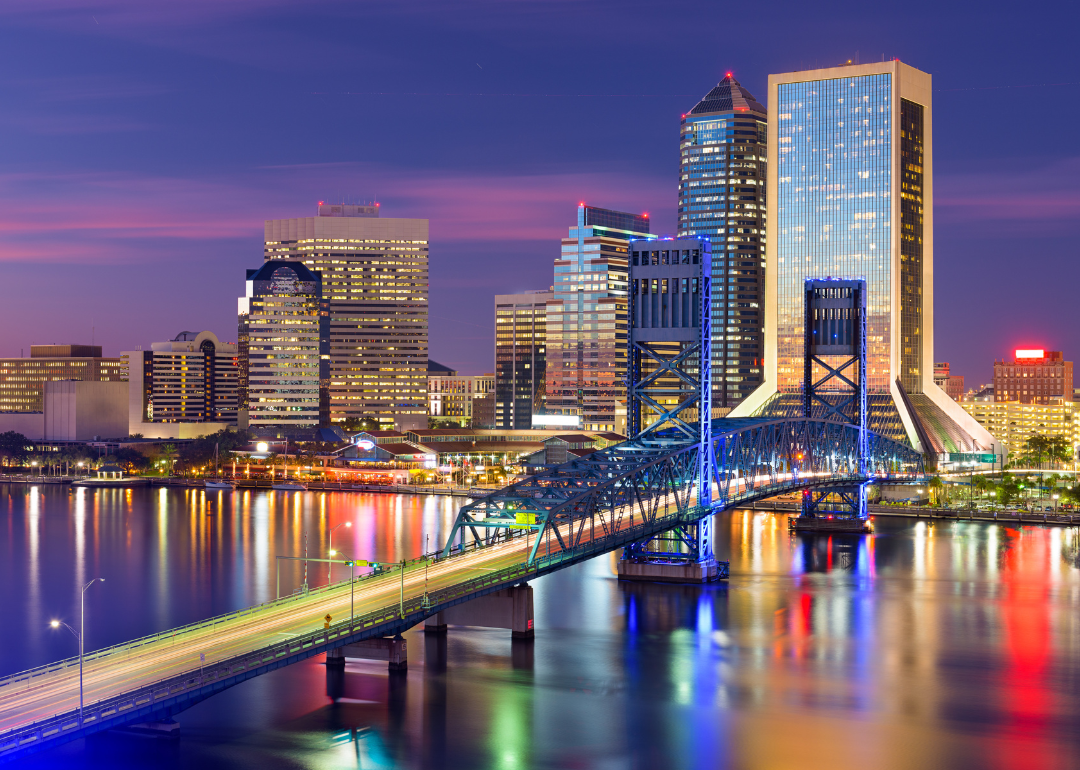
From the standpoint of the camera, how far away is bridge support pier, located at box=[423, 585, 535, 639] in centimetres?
5962

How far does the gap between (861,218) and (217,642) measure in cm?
12962

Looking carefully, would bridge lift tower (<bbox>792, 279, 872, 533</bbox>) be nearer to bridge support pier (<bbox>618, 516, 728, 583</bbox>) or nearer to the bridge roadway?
bridge support pier (<bbox>618, 516, 728, 583</bbox>)

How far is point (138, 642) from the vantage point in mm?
49062

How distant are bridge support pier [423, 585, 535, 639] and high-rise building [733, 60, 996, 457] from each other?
101 m

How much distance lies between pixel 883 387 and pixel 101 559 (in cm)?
9750

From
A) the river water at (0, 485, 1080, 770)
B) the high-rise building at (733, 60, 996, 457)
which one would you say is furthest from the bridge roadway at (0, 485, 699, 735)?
the high-rise building at (733, 60, 996, 457)

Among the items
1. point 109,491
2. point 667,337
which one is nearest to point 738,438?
point 667,337

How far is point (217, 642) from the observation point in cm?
4869

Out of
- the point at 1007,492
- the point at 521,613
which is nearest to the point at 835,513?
the point at 1007,492

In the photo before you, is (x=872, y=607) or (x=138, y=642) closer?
(x=138, y=642)

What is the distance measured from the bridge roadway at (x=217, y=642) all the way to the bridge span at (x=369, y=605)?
0.06m

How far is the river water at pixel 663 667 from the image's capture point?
149ft

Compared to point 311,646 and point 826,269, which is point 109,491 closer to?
point 826,269

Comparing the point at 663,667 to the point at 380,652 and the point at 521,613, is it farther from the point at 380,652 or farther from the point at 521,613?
the point at 380,652
